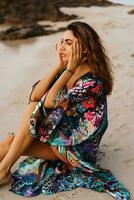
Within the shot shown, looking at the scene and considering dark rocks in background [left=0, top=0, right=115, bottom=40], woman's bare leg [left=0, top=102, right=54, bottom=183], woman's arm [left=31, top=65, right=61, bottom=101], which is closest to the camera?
woman's bare leg [left=0, top=102, right=54, bottom=183]

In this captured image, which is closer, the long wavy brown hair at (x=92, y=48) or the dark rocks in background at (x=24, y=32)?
the long wavy brown hair at (x=92, y=48)

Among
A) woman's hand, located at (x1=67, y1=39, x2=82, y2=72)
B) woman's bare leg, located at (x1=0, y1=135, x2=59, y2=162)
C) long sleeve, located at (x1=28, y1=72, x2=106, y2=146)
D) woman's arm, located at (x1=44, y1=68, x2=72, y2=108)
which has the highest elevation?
woman's hand, located at (x1=67, y1=39, x2=82, y2=72)

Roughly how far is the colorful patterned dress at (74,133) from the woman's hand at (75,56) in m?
0.12

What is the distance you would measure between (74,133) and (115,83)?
296 centimetres

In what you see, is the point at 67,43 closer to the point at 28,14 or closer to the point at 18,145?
the point at 18,145

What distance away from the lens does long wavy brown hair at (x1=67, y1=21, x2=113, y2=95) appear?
4055 millimetres

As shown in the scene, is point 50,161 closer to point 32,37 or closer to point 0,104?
point 0,104

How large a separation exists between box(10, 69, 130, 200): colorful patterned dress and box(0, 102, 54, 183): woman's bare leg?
0.05 meters

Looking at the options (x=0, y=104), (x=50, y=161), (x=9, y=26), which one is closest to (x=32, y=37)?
(x=9, y=26)

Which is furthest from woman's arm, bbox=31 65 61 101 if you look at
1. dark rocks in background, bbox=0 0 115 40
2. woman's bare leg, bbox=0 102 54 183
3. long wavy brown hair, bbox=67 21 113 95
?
dark rocks in background, bbox=0 0 115 40

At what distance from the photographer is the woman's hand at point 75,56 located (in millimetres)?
4065

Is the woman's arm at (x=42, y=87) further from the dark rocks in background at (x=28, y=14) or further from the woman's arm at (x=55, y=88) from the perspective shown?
the dark rocks in background at (x=28, y=14)

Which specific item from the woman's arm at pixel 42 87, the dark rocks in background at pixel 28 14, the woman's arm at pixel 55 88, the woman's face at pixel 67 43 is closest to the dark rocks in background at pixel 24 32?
the dark rocks in background at pixel 28 14

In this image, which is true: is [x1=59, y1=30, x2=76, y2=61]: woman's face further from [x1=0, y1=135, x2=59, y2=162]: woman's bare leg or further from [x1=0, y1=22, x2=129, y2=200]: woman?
[x1=0, y1=135, x2=59, y2=162]: woman's bare leg
